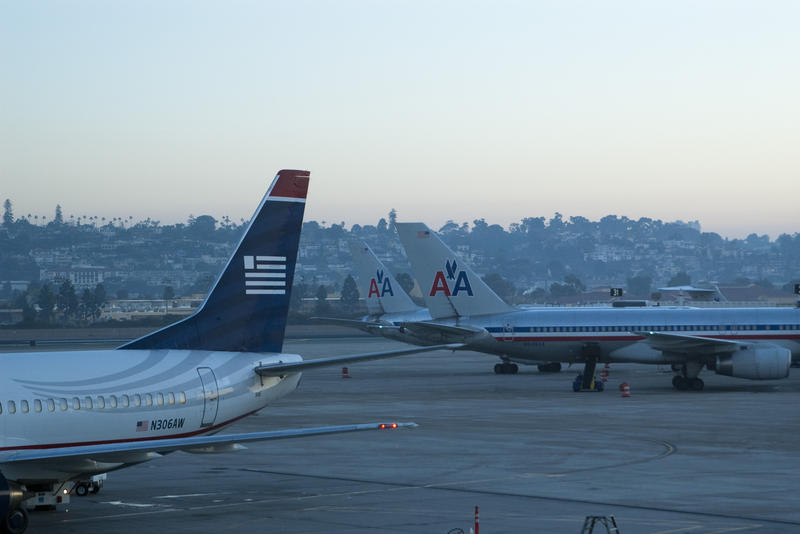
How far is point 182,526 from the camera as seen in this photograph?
2086cm

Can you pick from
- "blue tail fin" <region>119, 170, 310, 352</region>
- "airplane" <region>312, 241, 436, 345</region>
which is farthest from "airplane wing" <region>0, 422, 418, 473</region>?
"airplane" <region>312, 241, 436, 345</region>

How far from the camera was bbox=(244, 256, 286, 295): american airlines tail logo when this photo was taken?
25172 millimetres

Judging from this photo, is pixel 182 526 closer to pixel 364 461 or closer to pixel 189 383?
pixel 189 383

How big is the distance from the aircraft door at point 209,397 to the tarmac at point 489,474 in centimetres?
175

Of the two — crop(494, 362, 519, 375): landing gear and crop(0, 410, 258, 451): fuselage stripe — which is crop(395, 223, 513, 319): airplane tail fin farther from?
crop(0, 410, 258, 451): fuselage stripe

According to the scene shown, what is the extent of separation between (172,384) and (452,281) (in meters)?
38.3

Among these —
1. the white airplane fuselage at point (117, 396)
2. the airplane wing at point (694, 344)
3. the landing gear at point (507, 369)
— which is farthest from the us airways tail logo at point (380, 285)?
the white airplane fuselage at point (117, 396)

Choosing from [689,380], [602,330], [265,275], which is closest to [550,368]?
[602,330]

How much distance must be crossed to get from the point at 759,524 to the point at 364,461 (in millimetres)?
11834

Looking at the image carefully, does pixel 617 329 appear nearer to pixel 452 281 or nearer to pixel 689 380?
pixel 689 380

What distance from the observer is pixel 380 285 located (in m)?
80.6

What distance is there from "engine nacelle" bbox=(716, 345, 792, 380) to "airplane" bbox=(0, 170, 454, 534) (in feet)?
104

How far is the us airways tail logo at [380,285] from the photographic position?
80312 mm

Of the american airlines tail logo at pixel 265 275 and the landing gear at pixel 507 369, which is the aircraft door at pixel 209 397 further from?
the landing gear at pixel 507 369
